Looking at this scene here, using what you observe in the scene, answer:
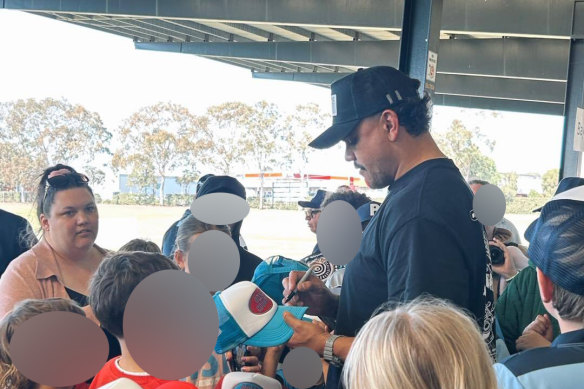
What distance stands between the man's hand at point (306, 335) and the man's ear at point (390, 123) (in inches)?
18.9

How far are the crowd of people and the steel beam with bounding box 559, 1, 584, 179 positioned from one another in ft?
15.6

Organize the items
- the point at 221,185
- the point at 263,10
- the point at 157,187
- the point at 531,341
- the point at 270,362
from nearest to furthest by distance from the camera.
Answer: the point at 270,362, the point at 531,341, the point at 221,185, the point at 157,187, the point at 263,10

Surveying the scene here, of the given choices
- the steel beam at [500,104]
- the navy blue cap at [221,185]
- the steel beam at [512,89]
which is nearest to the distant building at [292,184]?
the navy blue cap at [221,185]

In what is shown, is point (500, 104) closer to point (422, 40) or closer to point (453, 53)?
point (453, 53)

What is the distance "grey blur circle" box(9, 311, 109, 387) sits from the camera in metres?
0.80

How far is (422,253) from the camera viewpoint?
1209mm

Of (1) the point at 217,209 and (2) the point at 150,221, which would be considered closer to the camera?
(1) the point at 217,209

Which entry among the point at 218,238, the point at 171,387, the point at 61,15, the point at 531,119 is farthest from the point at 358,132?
the point at 531,119

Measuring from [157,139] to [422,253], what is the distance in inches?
145

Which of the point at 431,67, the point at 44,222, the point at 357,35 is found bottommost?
the point at 44,222

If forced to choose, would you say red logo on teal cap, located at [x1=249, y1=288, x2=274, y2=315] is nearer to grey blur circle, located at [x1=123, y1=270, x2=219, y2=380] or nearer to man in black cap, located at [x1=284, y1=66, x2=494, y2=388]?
man in black cap, located at [x1=284, y1=66, x2=494, y2=388]

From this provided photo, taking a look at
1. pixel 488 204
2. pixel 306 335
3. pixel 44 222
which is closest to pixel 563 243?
pixel 488 204

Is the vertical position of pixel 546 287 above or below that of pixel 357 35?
below

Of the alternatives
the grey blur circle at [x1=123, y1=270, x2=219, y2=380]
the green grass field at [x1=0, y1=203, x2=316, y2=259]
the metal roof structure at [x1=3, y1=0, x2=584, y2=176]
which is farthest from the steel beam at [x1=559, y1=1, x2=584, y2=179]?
the grey blur circle at [x1=123, y1=270, x2=219, y2=380]
